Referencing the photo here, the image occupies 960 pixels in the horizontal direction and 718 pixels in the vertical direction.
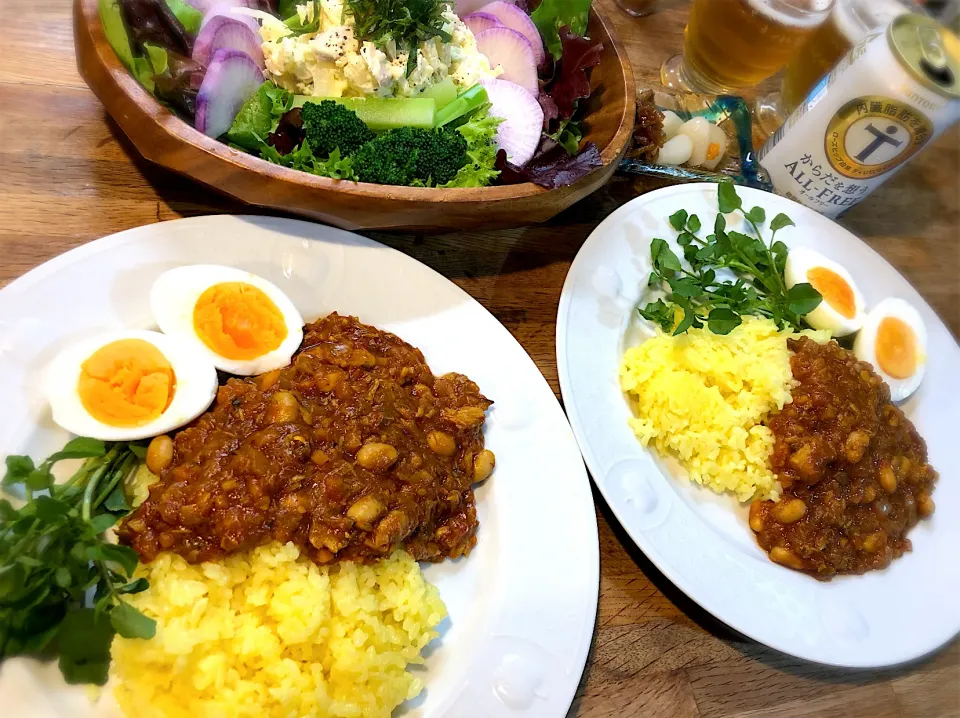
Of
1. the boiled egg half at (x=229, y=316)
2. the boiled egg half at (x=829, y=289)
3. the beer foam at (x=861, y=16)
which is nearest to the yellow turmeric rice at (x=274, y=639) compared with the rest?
the boiled egg half at (x=229, y=316)

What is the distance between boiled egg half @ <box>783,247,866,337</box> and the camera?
233 centimetres

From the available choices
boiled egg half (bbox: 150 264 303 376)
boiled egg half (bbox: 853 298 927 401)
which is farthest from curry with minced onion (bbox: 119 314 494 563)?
boiled egg half (bbox: 853 298 927 401)

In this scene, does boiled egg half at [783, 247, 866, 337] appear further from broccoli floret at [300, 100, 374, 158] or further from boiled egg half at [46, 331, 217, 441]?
boiled egg half at [46, 331, 217, 441]

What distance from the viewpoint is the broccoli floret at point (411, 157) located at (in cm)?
188

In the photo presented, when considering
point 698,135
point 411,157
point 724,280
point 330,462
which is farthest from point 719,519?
point 698,135

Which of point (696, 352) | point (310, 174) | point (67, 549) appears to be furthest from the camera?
point (696, 352)

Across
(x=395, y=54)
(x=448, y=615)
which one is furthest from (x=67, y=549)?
(x=395, y=54)

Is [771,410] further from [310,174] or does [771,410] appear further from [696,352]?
[310,174]

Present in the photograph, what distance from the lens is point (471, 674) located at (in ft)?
4.96

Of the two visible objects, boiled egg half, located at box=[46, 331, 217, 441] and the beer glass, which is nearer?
boiled egg half, located at box=[46, 331, 217, 441]

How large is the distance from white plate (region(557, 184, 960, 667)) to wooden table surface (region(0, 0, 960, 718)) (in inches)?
6.4

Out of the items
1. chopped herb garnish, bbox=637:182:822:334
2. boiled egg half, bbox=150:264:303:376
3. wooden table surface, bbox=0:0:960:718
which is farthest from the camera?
chopped herb garnish, bbox=637:182:822:334

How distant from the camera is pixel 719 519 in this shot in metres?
1.99

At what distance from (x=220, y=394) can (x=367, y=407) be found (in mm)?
380
